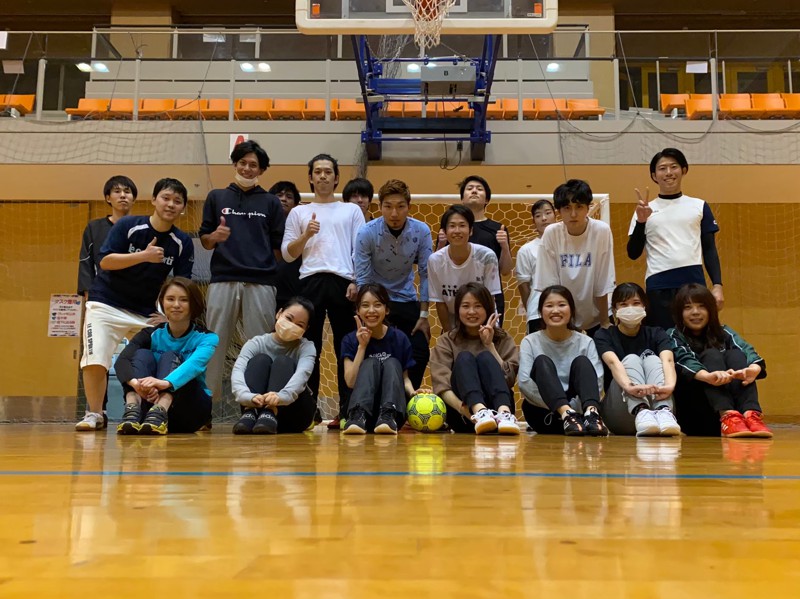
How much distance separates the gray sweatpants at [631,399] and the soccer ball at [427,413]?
80 cm

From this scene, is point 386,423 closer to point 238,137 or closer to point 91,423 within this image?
point 91,423

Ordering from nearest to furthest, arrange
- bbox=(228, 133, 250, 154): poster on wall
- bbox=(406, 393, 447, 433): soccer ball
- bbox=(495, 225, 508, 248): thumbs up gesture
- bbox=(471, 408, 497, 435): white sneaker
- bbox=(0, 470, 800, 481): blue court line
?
bbox=(0, 470, 800, 481): blue court line
bbox=(471, 408, 497, 435): white sneaker
bbox=(406, 393, 447, 433): soccer ball
bbox=(495, 225, 508, 248): thumbs up gesture
bbox=(228, 133, 250, 154): poster on wall

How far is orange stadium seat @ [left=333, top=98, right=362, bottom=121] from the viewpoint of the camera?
8625 mm

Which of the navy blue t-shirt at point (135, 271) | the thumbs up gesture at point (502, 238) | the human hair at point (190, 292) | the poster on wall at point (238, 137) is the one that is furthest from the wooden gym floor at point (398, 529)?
the poster on wall at point (238, 137)

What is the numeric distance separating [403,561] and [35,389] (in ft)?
34.1

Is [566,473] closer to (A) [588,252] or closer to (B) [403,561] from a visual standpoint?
(B) [403,561]

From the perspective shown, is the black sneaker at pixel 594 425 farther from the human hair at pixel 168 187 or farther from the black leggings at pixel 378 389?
the human hair at pixel 168 187

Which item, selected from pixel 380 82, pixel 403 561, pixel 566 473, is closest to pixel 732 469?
pixel 566 473

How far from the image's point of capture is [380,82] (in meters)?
7.38

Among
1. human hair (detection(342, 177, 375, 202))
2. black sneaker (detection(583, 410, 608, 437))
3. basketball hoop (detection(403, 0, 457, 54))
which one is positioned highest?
basketball hoop (detection(403, 0, 457, 54))

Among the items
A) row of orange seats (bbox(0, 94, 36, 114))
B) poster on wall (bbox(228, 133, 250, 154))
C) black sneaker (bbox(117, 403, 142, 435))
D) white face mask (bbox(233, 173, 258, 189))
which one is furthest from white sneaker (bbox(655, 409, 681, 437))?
row of orange seats (bbox(0, 94, 36, 114))

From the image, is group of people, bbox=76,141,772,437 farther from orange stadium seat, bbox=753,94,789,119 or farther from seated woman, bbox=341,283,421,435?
orange stadium seat, bbox=753,94,789,119

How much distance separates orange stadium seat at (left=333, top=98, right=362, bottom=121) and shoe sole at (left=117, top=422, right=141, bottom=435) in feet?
19.6

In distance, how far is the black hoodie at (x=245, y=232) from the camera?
13.8ft
